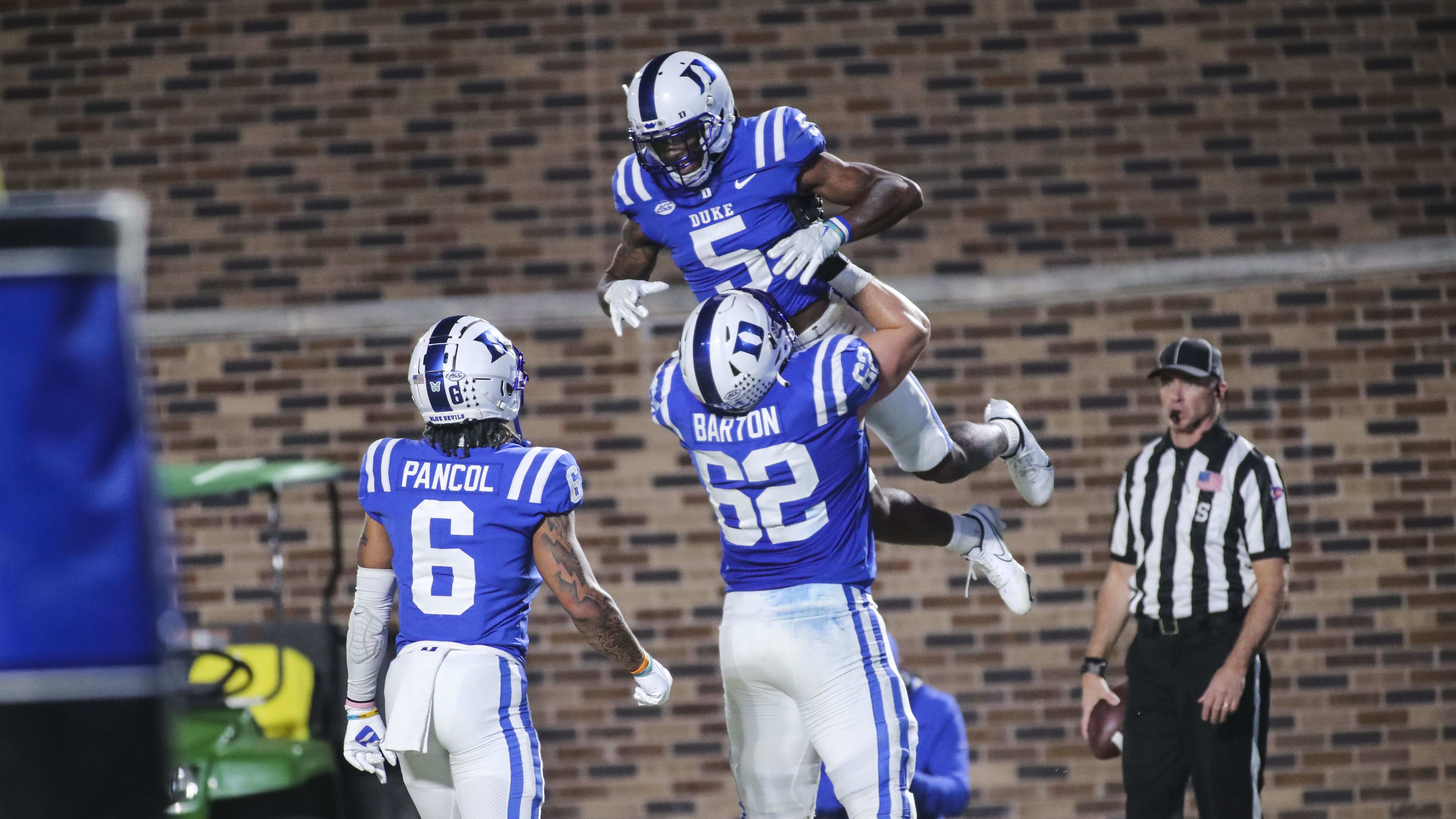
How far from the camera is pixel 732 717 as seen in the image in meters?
4.17

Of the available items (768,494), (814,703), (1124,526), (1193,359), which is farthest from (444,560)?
(1193,359)

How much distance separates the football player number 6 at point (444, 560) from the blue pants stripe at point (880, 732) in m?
1.14

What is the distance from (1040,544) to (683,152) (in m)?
3.86

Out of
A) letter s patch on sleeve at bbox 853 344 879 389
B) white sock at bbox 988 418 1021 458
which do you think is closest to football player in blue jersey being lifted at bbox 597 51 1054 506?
letter s patch on sleeve at bbox 853 344 879 389

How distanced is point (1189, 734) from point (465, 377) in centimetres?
301

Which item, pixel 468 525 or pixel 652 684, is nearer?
pixel 468 525

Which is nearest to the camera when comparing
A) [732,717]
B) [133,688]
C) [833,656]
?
[133,688]

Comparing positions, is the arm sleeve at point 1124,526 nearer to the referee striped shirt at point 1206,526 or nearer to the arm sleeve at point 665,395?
the referee striped shirt at point 1206,526

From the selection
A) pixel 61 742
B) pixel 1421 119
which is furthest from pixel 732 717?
pixel 1421 119

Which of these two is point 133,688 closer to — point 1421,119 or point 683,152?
point 683,152

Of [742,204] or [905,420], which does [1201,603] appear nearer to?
[905,420]

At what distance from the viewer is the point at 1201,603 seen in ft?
16.9

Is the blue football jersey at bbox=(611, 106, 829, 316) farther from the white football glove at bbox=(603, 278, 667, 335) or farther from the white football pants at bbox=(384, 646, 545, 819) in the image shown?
the white football pants at bbox=(384, 646, 545, 819)

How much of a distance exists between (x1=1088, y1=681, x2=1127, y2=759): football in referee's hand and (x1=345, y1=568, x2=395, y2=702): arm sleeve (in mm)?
2816
